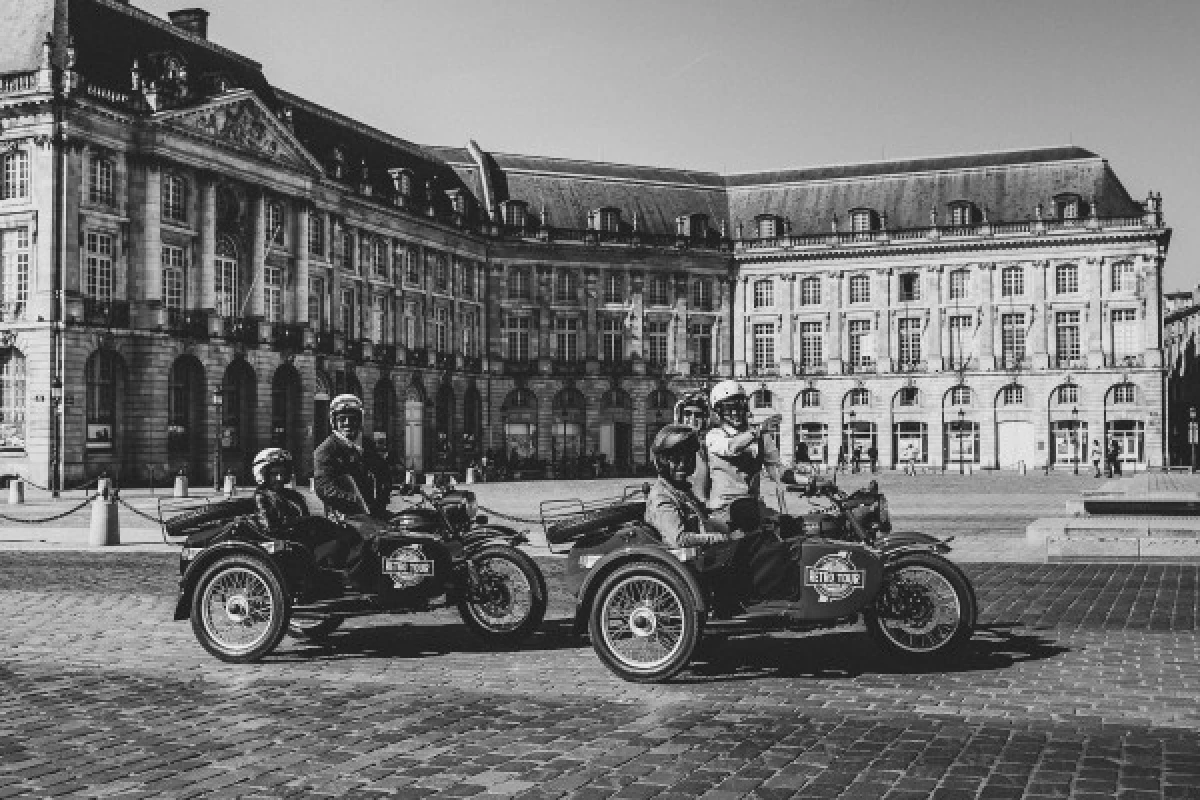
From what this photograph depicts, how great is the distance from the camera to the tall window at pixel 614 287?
8225 centimetres

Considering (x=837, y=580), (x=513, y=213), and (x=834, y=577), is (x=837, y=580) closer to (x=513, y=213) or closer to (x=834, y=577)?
(x=834, y=577)

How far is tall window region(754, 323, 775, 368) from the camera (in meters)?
84.7

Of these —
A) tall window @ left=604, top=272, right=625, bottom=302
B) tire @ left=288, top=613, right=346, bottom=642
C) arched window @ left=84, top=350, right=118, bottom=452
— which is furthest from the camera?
tall window @ left=604, top=272, right=625, bottom=302

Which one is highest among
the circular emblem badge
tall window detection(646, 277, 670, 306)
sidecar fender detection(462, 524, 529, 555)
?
tall window detection(646, 277, 670, 306)

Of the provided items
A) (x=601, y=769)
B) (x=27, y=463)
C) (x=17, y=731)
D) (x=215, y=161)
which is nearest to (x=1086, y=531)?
(x=601, y=769)

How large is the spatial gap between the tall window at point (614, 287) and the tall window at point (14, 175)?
40.0 metres

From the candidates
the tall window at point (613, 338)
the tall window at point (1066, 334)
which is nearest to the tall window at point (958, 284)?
the tall window at point (1066, 334)

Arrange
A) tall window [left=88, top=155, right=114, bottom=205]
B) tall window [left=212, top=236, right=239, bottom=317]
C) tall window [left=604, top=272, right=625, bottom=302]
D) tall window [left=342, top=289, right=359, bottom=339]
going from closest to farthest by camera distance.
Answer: tall window [left=88, top=155, right=114, bottom=205] < tall window [left=212, top=236, right=239, bottom=317] < tall window [left=342, top=289, right=359, bottom=339] < tall window [left=604, top=272, right=625, bottom=302]

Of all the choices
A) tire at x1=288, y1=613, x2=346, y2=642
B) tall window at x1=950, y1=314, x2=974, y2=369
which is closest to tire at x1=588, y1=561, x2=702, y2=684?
tire at x1=288, y1=613, x2=346, y2=642

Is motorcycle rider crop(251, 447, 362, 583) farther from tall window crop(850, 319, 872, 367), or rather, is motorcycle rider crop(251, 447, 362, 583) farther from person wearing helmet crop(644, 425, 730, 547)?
tall window crop(850, 319, 872, 367)

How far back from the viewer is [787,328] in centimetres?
8400

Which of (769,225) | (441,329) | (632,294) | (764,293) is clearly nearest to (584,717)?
(441,329)

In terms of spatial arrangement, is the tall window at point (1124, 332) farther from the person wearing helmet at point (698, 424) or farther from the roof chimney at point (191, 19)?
the person wearing helmet at point (698, 424)

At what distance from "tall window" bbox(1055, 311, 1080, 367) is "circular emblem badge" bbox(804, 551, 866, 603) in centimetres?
7364
